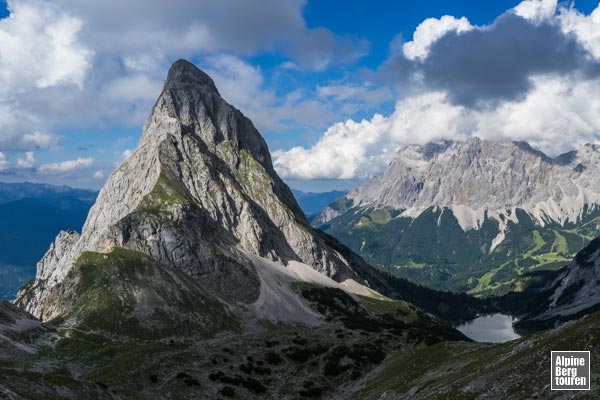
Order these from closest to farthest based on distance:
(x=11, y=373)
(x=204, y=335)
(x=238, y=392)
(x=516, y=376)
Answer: (x=516, y=376) < (x=11, y=373) < (x=238, y=392) < (x=204, y=335)

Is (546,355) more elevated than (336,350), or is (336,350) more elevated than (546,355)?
(546,355)

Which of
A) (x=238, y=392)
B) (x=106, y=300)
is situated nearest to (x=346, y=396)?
(x=238, y=392)

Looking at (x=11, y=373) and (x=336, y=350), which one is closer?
(x=11, y=373)

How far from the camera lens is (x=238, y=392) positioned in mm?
97688

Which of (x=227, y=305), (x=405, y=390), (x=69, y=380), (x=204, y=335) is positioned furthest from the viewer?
(x=227, y=305)

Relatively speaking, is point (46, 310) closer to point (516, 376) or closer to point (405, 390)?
point (405, 390)

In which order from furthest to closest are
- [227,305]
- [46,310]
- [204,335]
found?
[227,305], [46,310], [204,335]

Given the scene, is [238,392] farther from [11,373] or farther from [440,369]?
[11,373]

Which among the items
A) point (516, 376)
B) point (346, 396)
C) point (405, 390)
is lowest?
point (346, 396)

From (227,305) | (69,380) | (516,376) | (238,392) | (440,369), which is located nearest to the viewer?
(516,376)

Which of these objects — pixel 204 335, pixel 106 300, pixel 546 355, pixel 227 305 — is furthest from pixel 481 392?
pixel 227 305

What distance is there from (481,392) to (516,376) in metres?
4.39

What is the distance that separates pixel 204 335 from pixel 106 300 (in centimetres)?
3479

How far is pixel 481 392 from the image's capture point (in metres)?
55.0
